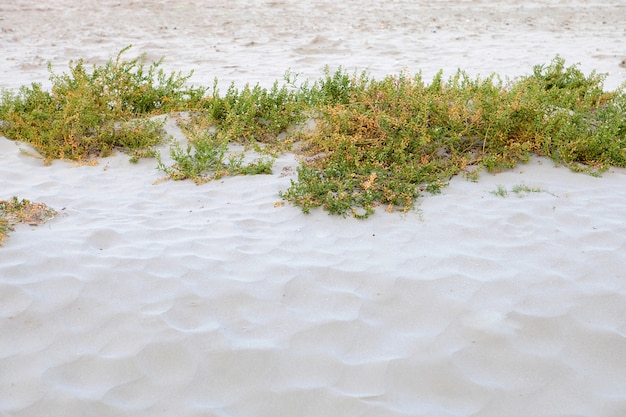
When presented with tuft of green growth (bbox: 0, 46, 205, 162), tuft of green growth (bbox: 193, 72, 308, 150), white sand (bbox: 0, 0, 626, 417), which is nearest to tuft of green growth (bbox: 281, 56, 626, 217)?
white sand (bbox: 0, 0, 626, 417)

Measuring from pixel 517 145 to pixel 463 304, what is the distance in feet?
6.98

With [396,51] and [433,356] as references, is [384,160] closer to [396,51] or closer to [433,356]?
[433,356]

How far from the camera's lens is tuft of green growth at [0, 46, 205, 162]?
528 cm

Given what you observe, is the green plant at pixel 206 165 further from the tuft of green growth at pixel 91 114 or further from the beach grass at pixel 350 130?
the tuft of green growth at pixel 91 114

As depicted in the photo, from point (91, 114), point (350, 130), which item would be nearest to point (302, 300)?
point (350, 130)

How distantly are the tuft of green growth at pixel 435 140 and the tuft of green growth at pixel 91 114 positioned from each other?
1.67 m

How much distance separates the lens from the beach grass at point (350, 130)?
4.53 meters

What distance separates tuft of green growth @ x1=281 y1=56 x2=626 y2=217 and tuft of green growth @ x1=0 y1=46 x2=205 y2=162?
167 cm

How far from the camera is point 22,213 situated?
3.85 metres

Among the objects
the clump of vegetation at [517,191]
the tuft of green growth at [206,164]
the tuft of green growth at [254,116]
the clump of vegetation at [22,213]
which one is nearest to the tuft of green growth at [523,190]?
the clump of vegetation at [517,191]

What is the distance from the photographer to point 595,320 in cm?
293

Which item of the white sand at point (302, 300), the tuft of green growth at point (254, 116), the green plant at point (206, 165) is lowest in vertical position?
the white sand at point (302, 300)

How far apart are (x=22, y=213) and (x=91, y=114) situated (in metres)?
1.80

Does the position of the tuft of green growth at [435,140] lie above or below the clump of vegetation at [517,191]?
above
